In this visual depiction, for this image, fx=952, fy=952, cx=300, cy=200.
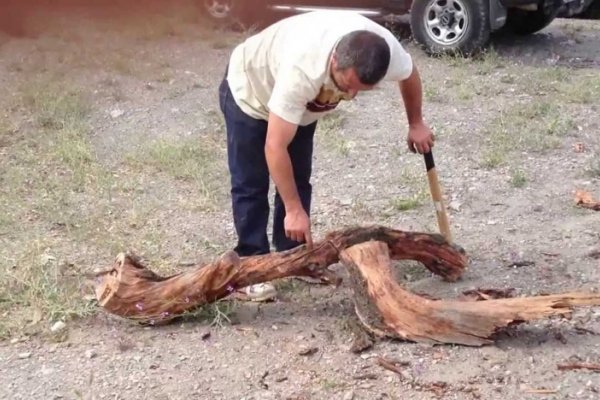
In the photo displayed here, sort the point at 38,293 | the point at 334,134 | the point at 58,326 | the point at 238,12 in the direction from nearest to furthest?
the point at 58,326
the point at 38,293
the point at 334,134
the point at 238,12

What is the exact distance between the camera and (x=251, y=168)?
13.8 ft

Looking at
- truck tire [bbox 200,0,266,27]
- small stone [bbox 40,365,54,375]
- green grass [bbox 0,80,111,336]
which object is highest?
truck tire [bbox 200,0,266,27]

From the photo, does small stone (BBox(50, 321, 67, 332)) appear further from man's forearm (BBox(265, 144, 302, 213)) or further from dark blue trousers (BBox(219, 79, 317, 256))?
man's forearm (BBox(265, 144, 302, 213))

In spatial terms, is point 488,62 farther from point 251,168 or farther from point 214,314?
point 214,314

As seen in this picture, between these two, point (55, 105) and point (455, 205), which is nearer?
point (455, 205)

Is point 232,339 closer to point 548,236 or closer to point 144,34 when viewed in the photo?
point 548,236

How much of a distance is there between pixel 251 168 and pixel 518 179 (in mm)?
2154

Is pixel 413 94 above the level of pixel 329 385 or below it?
above

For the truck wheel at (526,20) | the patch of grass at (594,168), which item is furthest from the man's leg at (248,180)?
the truck wheel at (526,20)

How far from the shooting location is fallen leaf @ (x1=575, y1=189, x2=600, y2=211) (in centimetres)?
531

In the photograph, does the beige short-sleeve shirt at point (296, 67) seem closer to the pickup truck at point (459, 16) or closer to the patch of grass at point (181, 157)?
the patch of grass at point (181, 157)

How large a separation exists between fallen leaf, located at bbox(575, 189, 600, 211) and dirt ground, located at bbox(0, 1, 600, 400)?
0.05 m

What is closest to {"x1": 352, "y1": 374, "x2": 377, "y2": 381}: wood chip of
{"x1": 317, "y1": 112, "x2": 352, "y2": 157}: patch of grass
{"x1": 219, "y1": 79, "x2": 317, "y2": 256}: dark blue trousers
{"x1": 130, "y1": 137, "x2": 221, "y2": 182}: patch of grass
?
{"x1": 219, "y1": 79, "x2": 317, "y2": 256}: dark blue trousers

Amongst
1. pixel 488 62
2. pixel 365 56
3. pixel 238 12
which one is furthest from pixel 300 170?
pixel 238 12
